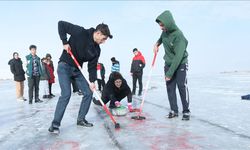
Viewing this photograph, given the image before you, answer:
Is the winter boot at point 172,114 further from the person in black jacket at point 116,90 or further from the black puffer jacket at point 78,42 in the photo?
the black puffer jacket at point 78,42

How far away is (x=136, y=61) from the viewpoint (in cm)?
1117

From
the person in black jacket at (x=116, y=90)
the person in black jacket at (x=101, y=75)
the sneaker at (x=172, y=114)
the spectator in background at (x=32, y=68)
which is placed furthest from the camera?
the person in black jacket at (x=101, y=75)

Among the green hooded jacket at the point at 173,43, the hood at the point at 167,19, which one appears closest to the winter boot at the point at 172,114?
the green hooded jacket at the point at 173,43

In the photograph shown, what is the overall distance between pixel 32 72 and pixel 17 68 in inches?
51.3

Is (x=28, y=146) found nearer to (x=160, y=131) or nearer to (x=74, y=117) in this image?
(x=160, y=131)

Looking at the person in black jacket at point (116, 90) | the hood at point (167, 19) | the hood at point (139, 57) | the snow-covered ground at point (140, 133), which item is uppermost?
the hood at point (167, 19)

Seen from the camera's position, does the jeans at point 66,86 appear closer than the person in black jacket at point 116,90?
Yes

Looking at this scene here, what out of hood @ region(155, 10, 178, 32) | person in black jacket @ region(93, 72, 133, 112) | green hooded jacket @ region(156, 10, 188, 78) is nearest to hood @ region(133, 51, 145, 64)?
person in black jacket @ region(93, 72, 133, 112)

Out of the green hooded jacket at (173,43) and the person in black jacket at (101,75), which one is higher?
the green hooded jacket at (173,43)

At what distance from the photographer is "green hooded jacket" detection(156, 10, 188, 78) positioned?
532 cm

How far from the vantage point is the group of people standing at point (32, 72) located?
32.1ft

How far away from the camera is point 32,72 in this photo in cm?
983

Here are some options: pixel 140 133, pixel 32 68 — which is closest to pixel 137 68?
pixel 32 68

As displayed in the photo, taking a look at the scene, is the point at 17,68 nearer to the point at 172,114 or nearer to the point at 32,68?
the point at 32,68
